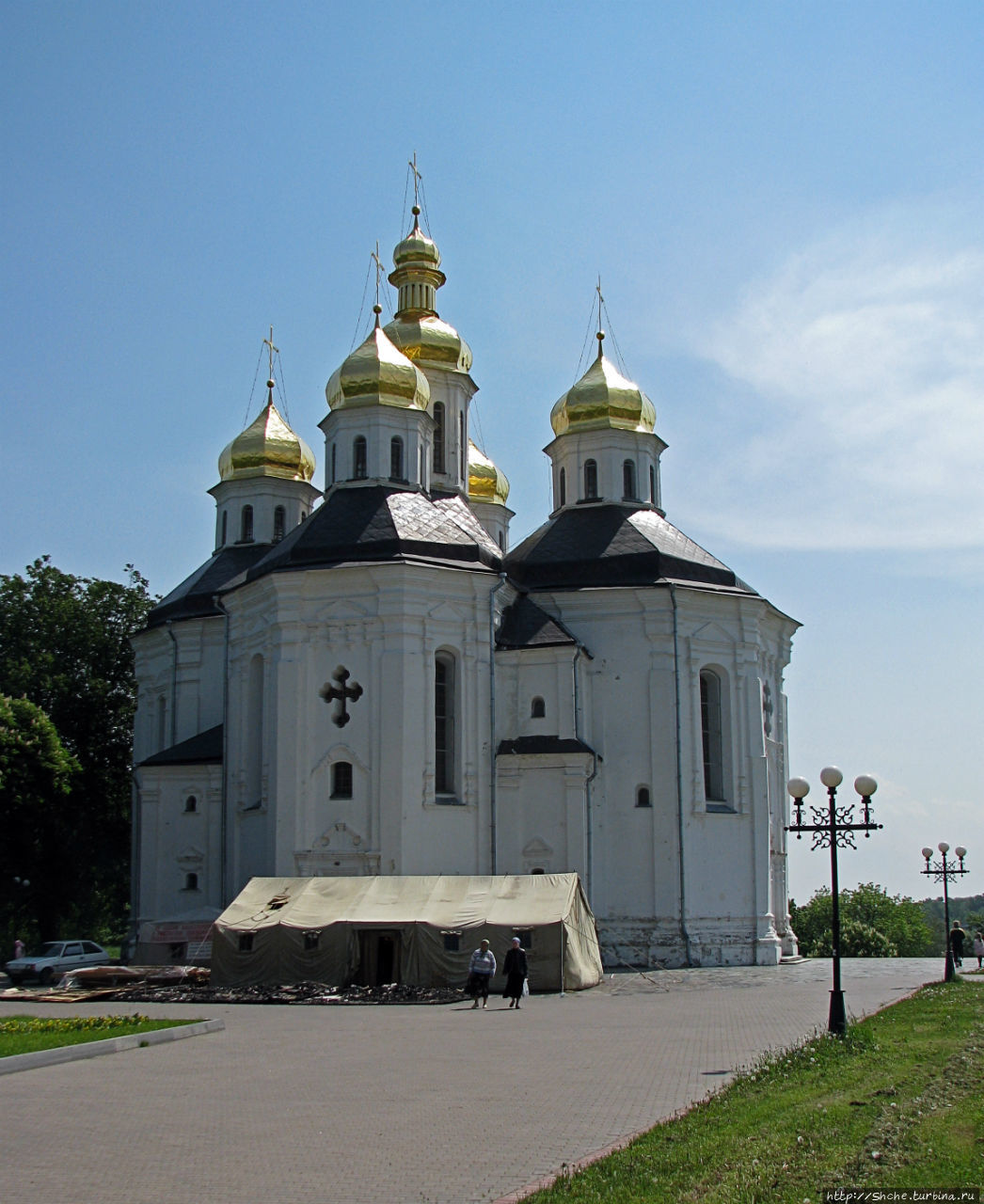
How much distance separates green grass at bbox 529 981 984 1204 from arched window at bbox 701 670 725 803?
66.1 ft

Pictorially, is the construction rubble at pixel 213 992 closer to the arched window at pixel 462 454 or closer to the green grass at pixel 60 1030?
the green grass at pixel 60 1030

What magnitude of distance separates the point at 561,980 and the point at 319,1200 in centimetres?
1604

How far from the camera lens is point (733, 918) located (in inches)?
1257

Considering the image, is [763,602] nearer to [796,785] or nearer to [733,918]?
[733,918]

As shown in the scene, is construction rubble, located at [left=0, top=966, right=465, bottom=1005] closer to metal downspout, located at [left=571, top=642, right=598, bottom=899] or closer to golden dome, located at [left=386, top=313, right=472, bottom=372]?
metal downspout, located at [left=571, top=642, right=598, bottom=899]

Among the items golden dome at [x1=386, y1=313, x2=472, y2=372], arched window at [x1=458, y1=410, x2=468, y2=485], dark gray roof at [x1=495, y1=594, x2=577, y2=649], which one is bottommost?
dark gray roof at [x1=495, y1=594, x2=577, y2=649]

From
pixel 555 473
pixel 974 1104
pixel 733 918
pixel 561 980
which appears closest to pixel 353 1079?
pixel 974 1104

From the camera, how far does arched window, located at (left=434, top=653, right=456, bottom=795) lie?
3030cm

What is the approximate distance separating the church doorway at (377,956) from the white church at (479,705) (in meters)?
3.96

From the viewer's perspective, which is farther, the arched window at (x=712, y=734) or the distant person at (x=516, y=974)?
the arched window at (x=712, y=734)

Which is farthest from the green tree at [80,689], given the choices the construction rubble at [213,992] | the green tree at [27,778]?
the construction rubble at [213,992]

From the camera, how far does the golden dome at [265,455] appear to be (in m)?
40.3

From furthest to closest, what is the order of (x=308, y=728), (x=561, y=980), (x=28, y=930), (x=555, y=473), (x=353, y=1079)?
(x=28, y=930), (x=555, y=473), (x=308, y=728), (x=561, y=980), (x=353, y=1079)

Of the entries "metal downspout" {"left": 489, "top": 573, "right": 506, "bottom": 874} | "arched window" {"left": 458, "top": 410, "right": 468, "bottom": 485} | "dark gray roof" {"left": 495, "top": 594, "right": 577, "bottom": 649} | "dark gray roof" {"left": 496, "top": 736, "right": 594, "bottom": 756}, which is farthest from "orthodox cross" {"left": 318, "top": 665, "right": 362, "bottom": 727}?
"arched window" {"left": 458, "top": 410, "right": 468, "bottom": 485}
